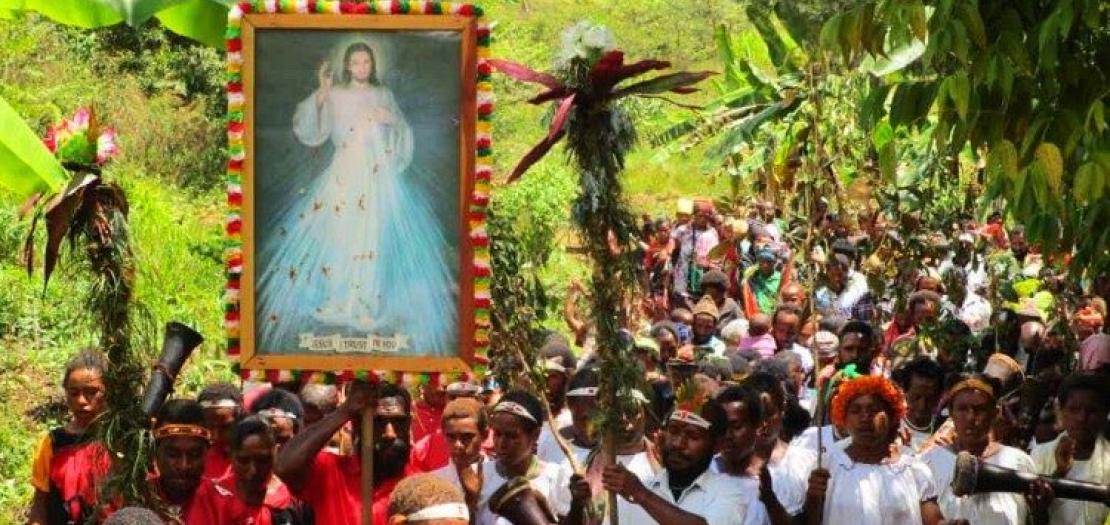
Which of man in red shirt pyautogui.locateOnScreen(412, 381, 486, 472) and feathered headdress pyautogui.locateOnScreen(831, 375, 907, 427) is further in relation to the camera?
man in red shirt pyautogui.locateOnScreen(412, 381, 486, 472)

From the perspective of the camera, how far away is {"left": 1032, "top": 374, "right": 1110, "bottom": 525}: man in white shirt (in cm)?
761

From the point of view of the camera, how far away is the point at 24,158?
22.0ft

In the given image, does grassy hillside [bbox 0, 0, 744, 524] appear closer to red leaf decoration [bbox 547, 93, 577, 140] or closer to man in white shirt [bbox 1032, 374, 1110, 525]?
red leaf decoration [bbox 547, 93, 577, 140]

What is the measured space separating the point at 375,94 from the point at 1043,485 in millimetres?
2727

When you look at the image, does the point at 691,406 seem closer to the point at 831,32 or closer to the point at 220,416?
the point at 831,32

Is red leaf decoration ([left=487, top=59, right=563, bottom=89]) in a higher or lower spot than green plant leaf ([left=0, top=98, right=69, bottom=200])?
higher

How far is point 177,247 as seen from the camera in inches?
612

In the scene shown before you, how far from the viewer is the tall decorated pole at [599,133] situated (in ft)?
19.7

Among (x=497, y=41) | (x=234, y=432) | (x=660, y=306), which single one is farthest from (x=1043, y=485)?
(x=497, y=41)

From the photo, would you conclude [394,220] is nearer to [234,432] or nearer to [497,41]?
[234,432]

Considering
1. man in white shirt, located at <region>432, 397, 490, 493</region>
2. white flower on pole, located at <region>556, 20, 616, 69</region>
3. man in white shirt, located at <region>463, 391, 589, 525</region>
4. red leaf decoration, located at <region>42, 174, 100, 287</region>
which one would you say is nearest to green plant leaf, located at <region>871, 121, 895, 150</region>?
man in white shirt, located at <region>463, 391, 589, 525</region>

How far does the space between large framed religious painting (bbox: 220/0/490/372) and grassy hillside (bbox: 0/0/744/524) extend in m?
0.44

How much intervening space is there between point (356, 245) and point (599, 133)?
801 millimetres

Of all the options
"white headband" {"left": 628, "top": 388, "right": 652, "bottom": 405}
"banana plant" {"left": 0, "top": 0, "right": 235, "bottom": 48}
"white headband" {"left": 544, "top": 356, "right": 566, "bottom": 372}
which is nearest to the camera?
"white headband" {"left": 628, "top": 388, "right": 652, "bottom": 405}
